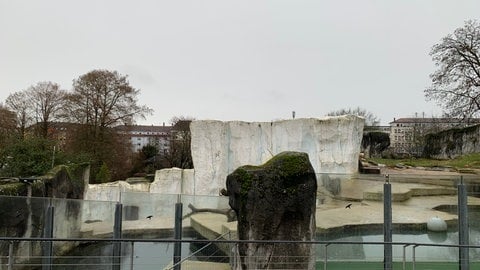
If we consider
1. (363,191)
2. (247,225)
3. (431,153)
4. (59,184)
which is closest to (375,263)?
(363,191)

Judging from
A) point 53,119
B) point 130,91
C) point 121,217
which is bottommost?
point 121,217

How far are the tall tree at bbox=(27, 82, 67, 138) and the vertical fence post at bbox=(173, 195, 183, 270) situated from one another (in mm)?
26102

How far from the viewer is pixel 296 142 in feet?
62.4

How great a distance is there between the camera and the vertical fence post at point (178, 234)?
6901mm

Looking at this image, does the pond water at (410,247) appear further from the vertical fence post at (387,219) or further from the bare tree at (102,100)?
the bare tree at (102,100)

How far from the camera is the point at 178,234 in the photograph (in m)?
7.22

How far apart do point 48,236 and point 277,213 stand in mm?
4307

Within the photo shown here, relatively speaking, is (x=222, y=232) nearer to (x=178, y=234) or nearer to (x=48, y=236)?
(x=178, y=234)

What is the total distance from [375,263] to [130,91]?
89.4 feet

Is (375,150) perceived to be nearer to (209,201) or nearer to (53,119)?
(53,119)

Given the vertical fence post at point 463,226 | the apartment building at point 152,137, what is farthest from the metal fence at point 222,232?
the apartment building at point 152,137

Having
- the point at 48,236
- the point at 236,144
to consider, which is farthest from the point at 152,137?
the point at 48,236

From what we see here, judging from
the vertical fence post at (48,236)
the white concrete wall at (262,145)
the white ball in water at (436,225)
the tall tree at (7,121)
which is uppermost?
the tall tree at (7,121)

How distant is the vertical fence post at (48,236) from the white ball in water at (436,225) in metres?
6.35
